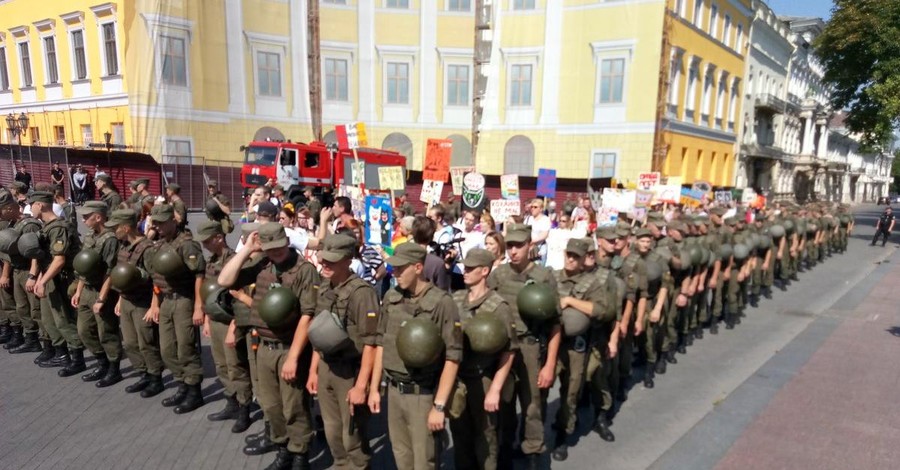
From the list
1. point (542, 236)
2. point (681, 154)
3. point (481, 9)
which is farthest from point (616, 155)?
point (542, 236)

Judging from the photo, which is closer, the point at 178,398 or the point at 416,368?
the point at 416,368

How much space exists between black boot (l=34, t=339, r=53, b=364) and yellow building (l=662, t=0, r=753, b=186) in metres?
25.0

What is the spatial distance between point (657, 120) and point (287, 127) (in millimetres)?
17463

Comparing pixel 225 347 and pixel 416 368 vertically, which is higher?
pixel 416 368

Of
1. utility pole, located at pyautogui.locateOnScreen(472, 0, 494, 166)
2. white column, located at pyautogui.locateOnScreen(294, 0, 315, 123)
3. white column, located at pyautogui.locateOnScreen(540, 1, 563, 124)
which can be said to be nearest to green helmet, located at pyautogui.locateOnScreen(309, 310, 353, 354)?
white column, located at pyautogui.locateOnScreen(294, 0, 315, 123)

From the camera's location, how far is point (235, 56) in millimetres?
23969

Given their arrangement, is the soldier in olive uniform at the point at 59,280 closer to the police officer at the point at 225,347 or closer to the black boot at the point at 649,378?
the police officer at the point at 225,347

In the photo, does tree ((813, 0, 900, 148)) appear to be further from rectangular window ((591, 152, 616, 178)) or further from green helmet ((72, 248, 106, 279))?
green helmet ((72, 248, 106, 279))

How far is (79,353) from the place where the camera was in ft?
20.8

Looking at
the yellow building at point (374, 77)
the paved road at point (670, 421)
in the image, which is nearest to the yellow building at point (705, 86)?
the yellow building at point (374, 77)

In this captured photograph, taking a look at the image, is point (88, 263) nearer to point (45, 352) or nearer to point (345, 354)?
point (45, 352)

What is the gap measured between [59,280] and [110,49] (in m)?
21.7

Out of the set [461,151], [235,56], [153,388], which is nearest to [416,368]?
[153,388]

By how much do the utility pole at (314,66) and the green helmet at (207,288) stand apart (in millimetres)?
22724
